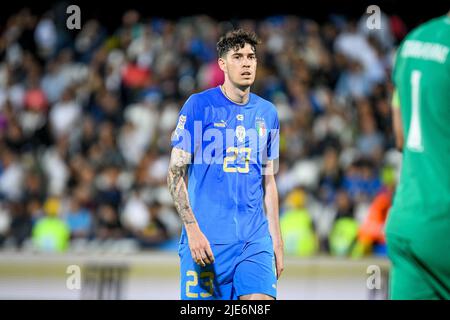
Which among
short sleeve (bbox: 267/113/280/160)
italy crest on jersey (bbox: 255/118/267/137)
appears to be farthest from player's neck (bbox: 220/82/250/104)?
short sleeve (bbox: 267/113/280/160)

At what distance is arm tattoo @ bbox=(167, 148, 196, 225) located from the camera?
5801 millimetres

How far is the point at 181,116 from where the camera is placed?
19.4 feet

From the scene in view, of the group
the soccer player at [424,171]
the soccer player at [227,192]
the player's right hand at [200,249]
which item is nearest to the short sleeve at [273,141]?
the soccer player at [227,192]

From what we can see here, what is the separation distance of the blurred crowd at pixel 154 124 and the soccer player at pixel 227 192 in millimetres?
5343

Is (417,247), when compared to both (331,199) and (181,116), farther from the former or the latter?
(331,199)

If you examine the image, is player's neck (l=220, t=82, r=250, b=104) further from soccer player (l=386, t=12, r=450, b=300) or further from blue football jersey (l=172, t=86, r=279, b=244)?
soccer player (l=386, t=12, r=450, b=300)

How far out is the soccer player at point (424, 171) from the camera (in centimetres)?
368

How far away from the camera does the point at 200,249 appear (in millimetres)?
5633

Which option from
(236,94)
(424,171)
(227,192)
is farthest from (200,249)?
(424,171)

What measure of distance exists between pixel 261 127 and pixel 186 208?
83 cm

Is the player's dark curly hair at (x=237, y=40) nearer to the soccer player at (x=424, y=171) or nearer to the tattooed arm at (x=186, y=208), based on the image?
the tattooed arm at (x=186, y=208)

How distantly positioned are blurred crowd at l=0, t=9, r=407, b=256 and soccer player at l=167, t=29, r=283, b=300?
5.34m

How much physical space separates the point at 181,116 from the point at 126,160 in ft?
22.8
